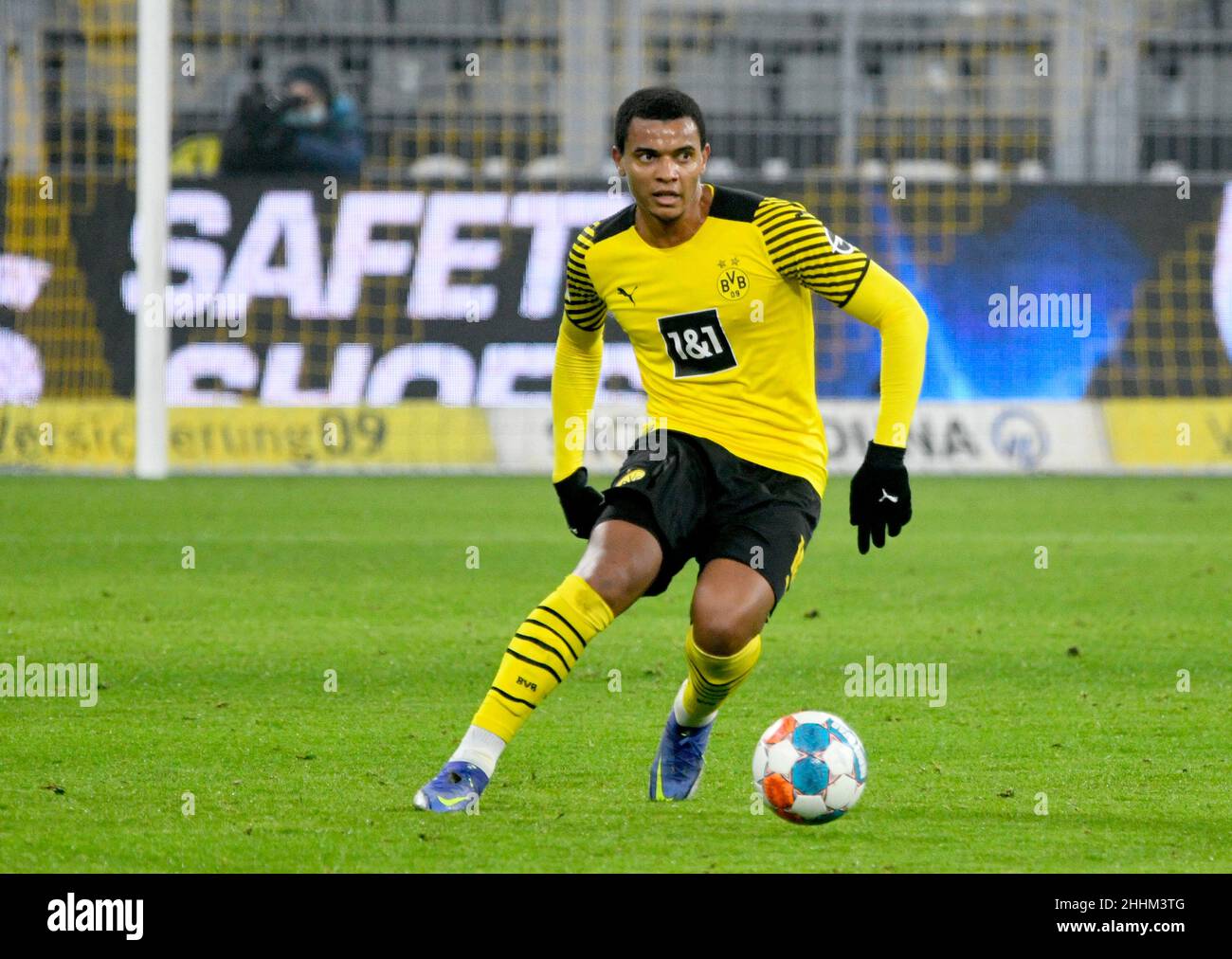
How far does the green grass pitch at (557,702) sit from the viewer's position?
15.8 feet

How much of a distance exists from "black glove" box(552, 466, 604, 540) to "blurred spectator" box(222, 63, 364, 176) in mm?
12781

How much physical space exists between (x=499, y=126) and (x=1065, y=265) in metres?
6.38

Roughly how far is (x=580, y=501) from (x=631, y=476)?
46 cm

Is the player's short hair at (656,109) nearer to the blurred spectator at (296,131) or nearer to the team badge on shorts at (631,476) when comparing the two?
the team badge on shorts at (631,476)

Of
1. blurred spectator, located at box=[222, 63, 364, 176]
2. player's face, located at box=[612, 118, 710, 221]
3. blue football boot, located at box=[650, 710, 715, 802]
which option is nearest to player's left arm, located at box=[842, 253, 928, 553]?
player's face, located at box=[612, 118, 710, 221]

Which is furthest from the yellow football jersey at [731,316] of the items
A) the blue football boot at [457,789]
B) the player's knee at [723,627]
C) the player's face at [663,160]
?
the blue football boot at [457,789]

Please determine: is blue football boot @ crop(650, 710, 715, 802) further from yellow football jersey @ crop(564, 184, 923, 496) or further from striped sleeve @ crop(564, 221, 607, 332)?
striped sleeve @ crop(564, 221, 607, 332)

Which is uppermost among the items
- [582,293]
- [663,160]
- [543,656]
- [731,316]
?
[663,160]

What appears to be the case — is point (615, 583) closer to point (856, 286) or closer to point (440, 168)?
point (856, 286)

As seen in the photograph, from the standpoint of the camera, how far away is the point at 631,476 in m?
5.38

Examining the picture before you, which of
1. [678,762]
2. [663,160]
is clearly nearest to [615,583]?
[678,762]

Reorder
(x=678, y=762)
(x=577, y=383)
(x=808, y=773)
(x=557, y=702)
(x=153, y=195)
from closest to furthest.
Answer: (x=808, y=773) → (x=678, y=762) → (x=577, y=383) → (x=557, y=702) → (x=153, y=195)

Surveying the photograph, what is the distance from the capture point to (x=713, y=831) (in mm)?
Result: 4984

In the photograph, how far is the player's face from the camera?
532 centimetres
